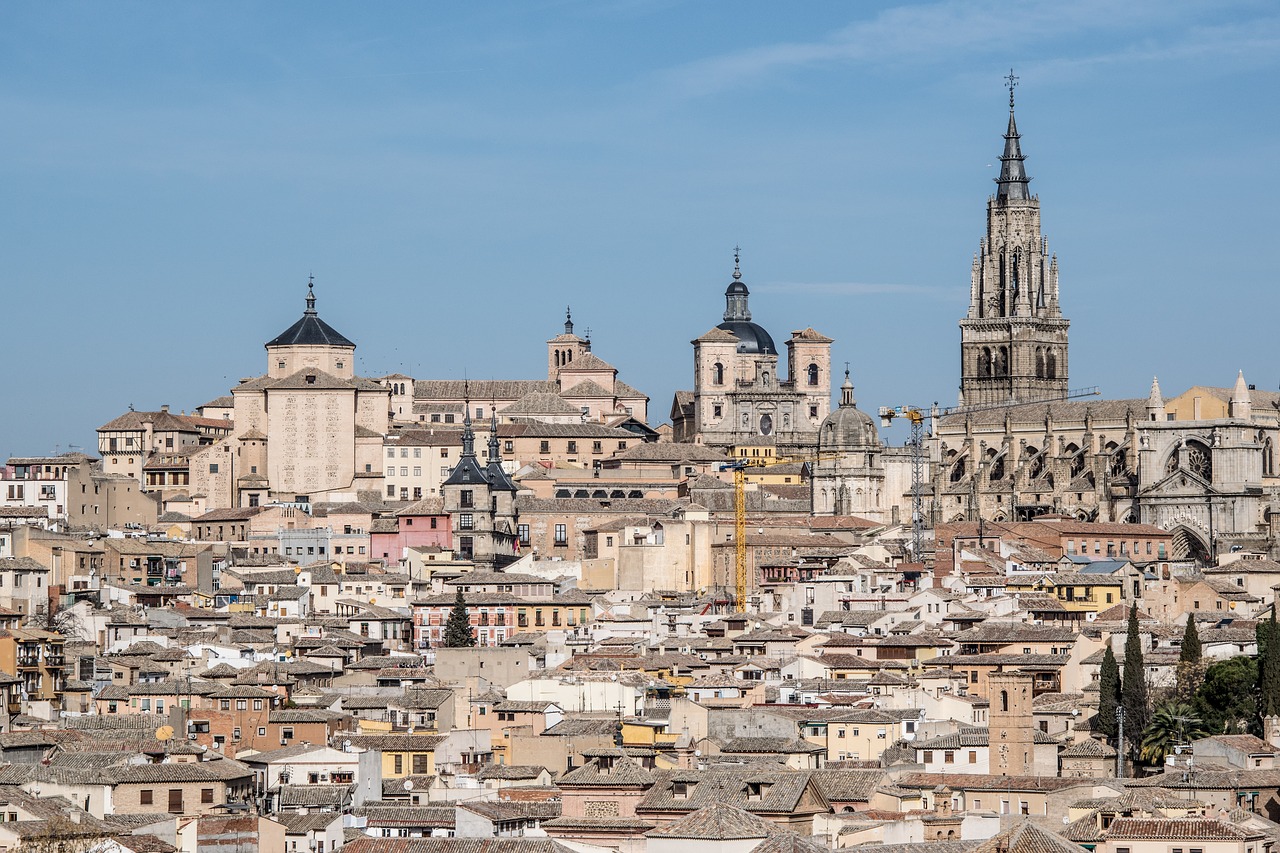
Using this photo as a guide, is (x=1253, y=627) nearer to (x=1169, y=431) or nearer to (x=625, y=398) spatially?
(x=1169, y=431)

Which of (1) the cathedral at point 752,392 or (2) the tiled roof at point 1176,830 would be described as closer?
(2) the tiled roof at point 1176,830

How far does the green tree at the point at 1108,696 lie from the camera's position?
69500 millimetres

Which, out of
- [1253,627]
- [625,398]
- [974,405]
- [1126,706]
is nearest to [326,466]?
[625,398]

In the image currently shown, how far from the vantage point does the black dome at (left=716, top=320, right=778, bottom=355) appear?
156 metres

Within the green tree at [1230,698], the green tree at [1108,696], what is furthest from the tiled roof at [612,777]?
the green tree at [1230,698]

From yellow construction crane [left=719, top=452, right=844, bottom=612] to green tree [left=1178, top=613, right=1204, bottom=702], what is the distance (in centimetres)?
2885

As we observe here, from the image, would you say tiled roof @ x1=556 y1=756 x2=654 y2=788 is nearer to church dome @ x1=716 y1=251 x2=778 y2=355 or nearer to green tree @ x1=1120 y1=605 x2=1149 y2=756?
green tree @ x1=1120 y1=605 x2=1149 y2=756

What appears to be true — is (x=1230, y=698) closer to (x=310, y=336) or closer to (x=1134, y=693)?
(x=1134, y=693)

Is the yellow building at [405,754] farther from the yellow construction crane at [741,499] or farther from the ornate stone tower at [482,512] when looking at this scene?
the ornate stone tower at [482,512]

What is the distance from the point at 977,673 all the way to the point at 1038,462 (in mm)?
61233

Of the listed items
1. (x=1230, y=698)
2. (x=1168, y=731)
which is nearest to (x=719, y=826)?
(x=1168, y=731)

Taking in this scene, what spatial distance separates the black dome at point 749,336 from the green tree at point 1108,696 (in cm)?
8411

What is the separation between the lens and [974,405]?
15575cm

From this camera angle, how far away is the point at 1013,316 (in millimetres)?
158375
